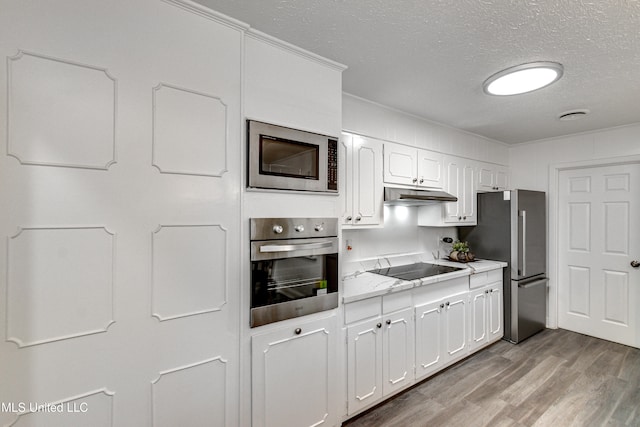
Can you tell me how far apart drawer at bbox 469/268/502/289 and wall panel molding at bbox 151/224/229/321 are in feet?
8.42

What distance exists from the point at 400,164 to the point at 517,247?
1758mm

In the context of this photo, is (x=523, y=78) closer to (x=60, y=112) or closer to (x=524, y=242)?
(x=524, y=242)

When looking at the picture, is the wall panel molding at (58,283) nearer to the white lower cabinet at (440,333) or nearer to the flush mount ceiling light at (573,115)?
the white lower cabinet at (440,333)

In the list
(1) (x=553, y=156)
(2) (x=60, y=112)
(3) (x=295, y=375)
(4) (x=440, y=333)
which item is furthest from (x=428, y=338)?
(1) (x=553, y=156)

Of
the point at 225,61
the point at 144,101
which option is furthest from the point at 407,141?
the point at 144,101

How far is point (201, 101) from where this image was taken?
1.44 m

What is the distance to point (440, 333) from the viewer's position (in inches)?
105

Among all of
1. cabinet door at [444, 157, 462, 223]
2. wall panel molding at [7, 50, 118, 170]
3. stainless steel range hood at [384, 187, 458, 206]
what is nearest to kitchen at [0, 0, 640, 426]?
wall panel molding at [7, 50, 118, 170]

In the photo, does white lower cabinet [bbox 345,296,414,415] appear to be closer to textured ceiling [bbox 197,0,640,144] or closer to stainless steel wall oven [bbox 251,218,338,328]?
stainless steel wall oven [bbox 251,218,338,328]

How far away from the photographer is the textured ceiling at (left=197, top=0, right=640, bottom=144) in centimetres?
141

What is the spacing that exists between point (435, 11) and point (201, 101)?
1.22 m

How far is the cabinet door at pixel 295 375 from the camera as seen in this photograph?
1597 mm

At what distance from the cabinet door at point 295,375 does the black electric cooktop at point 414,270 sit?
1107 mm

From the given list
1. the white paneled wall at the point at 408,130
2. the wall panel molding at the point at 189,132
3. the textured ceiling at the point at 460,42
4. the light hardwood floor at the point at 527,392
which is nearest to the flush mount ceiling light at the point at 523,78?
the textured ceiling at the point at 460,42
